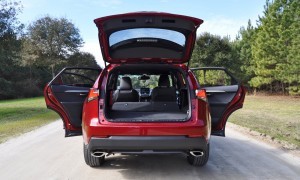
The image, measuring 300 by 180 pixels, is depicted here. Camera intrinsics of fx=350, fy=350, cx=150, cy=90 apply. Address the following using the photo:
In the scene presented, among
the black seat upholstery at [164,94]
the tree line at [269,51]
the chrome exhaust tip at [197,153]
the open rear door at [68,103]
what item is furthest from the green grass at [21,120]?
the tree line at [269,51]

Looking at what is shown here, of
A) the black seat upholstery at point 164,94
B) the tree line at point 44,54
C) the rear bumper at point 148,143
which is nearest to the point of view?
the rear bumper at point 148,143

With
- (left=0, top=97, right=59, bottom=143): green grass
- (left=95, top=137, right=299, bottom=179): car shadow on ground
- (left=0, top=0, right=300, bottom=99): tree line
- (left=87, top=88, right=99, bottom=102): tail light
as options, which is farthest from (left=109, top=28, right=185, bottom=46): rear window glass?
(left=0, top=0, right=300, bottom=99): tree line

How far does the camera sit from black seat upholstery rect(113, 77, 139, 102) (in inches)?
234

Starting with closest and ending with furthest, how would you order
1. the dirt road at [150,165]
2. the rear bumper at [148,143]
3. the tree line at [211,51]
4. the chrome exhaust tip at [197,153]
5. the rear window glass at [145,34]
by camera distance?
the rear bumper at [148,143] → the chrome exhaust tip at [197,153] → the dirt road at [150,165] → the rear window glass at [145,34] → the tree line at [211,51]

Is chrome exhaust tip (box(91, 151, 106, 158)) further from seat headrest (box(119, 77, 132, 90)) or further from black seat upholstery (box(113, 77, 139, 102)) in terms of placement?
seat headrest (box(119, 77, 132, 90))

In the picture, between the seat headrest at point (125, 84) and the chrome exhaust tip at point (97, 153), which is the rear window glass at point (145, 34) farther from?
the chrome exhaust tip at point (97, 153)

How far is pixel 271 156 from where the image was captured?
6.00 m

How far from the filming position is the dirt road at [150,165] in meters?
4.79

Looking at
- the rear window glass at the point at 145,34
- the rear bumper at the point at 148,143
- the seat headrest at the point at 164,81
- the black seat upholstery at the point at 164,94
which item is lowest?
the rear bumper at the point at 148,143

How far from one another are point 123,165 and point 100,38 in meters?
1.98

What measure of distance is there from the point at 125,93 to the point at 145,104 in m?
0.49

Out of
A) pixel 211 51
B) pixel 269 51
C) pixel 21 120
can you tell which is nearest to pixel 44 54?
pixel 211 51

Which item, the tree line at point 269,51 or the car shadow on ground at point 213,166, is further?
the tree line at point 269,51

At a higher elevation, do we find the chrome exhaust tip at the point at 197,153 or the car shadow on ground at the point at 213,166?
the chrome exhaust tip at the point at 197,153
